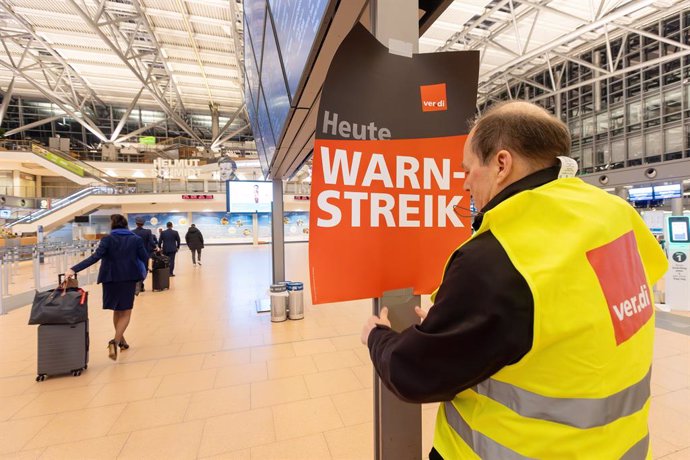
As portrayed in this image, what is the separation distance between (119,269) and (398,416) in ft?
12.6

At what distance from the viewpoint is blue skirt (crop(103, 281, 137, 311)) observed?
4008mm

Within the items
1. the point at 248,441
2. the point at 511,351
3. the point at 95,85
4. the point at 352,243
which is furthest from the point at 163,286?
the point at 95,85

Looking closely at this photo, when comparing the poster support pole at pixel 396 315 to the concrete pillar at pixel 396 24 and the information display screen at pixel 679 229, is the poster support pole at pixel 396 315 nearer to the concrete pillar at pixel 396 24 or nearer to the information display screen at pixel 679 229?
the concrete pillar at pixel 396 24

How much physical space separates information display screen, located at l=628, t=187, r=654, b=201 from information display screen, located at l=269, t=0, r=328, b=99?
30.2 feet

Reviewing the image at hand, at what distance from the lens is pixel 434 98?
1240 millimetres

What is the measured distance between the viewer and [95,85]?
22.2m

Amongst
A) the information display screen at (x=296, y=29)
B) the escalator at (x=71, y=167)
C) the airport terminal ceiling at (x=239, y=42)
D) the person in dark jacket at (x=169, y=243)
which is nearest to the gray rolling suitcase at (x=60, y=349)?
the information display screen at (x=296, y=29)

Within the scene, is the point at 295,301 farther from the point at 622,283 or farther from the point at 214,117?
the point at 214,117

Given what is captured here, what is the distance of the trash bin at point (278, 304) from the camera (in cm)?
543

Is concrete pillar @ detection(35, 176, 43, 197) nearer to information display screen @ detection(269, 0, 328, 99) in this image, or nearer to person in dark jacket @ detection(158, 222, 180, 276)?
person in dark jacket @ detection(158, 222, 180, 276)

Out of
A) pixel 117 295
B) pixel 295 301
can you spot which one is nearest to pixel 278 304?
pixel 295 301

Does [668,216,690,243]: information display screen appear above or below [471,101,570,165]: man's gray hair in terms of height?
below

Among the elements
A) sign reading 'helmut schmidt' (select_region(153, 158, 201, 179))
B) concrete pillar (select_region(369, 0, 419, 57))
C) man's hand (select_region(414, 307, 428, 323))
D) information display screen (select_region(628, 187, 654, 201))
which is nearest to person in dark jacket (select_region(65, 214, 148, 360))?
man's hand (select_region(414, 307, 428, 323))

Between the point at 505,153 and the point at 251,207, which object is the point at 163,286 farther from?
the point at 505,153
